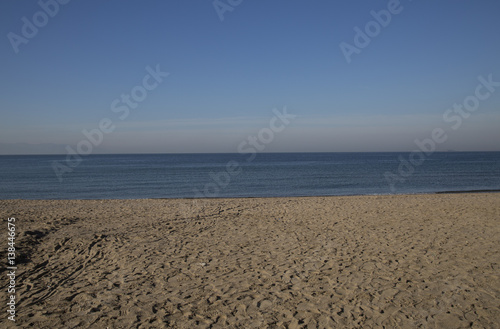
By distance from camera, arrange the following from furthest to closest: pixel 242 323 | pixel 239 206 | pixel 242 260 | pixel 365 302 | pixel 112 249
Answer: pixel 239 206 → pixel 112 249 → pixel 242 260 → pixel 365 302 → pixel 242 323

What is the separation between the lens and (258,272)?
680 cm

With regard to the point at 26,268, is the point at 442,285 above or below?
below

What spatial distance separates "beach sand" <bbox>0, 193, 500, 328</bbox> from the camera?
16.4 feet

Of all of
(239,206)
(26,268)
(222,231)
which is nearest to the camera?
(26,268)

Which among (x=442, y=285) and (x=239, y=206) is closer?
(x=442, y=285)

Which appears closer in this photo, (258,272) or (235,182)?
(258,272)

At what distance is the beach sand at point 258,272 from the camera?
5008 millimetres

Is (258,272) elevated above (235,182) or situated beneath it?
situated beneath

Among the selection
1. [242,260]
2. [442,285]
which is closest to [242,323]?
[242,260]

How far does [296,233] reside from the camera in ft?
33.4

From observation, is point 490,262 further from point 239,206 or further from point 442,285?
point 239,206

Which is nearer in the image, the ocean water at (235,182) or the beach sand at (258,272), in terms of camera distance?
the beach sand at (258,272)

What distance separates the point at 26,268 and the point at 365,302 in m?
6.78

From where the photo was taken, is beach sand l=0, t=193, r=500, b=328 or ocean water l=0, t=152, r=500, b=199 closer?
beach sand l=0, t=193, r=500, b=328
